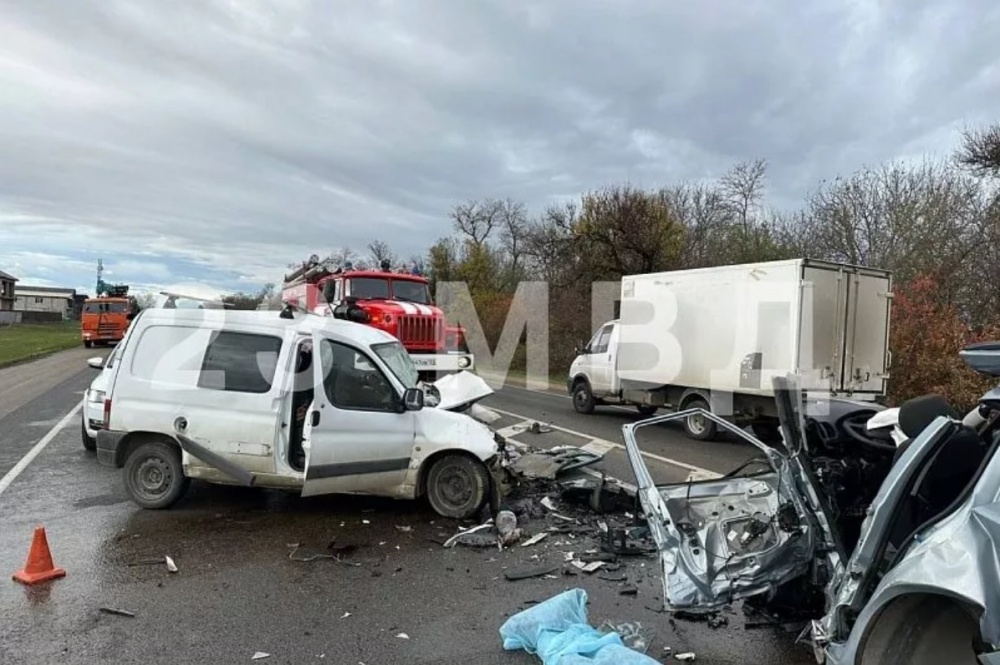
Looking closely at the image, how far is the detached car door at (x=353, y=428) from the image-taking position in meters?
6.21

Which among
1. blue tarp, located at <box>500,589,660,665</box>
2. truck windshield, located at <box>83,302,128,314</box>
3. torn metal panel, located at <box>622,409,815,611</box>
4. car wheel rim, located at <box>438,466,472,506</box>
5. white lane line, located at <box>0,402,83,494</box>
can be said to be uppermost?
truck windshield, located at <box>83,302,128,314</box>

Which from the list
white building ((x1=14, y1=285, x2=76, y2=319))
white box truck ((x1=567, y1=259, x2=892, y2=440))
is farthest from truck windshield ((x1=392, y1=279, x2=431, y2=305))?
white building ((x1=14, y1=285, x2=76, y2=319))

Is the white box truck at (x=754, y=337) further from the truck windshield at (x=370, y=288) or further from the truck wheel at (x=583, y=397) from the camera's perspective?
the truck windshield at (x=370, y=288)

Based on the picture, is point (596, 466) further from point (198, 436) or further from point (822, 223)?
point (822, 223)

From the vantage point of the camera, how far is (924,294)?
14.0m

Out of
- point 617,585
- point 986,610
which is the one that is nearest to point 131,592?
point 617,585

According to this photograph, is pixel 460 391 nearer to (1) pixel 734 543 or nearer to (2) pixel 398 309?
(1) pixel 734 543

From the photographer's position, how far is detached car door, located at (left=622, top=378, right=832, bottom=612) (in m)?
3.80

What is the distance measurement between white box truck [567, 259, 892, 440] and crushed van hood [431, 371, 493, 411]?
15.6 ft

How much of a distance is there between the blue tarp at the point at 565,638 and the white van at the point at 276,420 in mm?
2439

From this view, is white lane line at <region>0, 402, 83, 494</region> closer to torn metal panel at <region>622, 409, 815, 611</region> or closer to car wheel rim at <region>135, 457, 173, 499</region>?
car wheel rim at <region>135, 457, 173, 499</region>

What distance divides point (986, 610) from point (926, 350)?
1244 centimetres

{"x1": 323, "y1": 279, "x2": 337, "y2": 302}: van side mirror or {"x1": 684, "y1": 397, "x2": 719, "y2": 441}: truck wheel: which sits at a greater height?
{"x1": 323, "y1": 279, "x2": 337, "y2": 302}: van side mirror

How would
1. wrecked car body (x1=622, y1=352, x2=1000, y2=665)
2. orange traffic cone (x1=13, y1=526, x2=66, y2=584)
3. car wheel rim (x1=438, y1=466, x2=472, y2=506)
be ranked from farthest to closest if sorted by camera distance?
1. car wheel rim (x1=438, y1=466, x2=472, y2=506)
2. orange traffic cone (x1=13, y1=526, x2=66, y2=584)
3. wrecked car body (x1=622, y1=352, x2=1000, y2=665)
